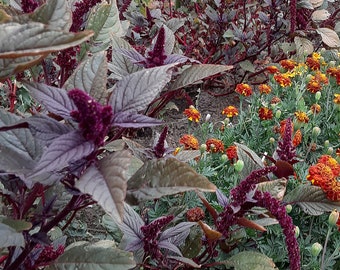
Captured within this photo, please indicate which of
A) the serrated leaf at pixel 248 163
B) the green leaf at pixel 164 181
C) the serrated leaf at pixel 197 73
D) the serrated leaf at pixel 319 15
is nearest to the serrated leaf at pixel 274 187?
the serrated leaf at pixel 248 163

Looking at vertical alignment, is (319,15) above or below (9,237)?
below

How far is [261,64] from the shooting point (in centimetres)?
320

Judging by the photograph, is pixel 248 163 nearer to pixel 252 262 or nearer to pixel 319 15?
pixel 252 262

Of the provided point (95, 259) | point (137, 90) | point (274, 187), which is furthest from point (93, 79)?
point (274, 187)

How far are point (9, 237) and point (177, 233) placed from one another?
547 millimetres

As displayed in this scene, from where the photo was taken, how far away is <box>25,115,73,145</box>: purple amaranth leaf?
82cm

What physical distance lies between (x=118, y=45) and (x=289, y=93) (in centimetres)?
137

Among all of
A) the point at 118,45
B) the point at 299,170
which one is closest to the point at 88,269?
the point at 118,45

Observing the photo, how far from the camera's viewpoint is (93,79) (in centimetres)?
95

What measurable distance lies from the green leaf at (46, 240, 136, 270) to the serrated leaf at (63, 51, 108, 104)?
0.27 meters

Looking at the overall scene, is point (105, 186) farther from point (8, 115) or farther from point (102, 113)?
point (8, 115)

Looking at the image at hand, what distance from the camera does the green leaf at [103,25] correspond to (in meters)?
1.34

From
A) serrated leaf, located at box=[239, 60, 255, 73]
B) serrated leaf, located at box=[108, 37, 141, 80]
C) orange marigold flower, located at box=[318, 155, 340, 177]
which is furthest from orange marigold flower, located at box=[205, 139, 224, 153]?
serrated leaf, located at box=[239, 60, 255, 73]

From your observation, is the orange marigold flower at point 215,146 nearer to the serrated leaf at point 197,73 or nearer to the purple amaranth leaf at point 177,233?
the purple amaranth leaf at point 177,233
